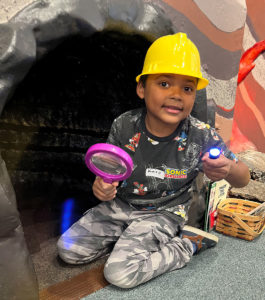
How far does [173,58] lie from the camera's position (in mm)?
1123

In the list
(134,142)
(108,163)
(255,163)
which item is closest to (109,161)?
(108,163)

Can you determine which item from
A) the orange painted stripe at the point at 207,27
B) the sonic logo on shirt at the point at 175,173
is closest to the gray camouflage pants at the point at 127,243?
the sonic logo on shirt at the point at 175,173

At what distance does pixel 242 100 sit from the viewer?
285 centimetres

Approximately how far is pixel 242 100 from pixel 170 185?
1.90 m

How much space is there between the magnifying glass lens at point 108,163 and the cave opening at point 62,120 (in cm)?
60

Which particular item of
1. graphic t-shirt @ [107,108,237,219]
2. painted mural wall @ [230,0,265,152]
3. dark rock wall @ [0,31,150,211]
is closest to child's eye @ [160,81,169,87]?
graphic t-shirt @ [107,108,237,219]

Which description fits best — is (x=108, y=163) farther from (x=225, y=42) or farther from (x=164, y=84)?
(x=225, y=42)

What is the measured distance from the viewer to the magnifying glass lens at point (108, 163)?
993mm

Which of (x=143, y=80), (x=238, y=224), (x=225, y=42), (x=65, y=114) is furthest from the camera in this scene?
(x=225, y=42)

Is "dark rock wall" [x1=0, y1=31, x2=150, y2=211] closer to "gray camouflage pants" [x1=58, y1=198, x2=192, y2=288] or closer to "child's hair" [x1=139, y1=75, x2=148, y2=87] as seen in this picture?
"child's hair" [x1=139, y1=75, x2=148, y2=87]

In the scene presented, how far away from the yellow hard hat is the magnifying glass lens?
15.0 inches

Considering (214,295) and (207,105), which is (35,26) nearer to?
(207,105)

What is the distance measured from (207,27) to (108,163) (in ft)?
4.46

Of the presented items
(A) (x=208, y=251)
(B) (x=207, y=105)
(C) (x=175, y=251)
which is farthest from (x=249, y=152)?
(C) (x=175, y=251)
